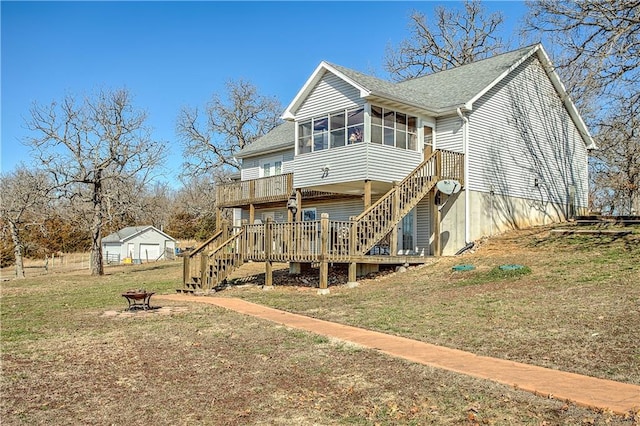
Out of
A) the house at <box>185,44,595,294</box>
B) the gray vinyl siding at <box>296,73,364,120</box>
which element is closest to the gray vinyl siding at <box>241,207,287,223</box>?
the house at <box>185,44,595,294</box>

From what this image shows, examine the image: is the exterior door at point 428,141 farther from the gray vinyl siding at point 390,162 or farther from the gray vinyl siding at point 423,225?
the gray vinyl siding at point 423,225

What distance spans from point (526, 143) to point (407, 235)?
257 inches

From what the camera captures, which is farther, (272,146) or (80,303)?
(272,146)

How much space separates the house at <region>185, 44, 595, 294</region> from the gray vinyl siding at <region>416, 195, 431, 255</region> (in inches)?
1.6

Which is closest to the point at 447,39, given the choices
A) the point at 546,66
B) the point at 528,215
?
the point at 546,66

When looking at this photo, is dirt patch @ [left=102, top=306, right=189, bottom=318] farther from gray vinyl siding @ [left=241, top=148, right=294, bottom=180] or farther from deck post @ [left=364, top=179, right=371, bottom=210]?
gray vinyl siding @ [left=241, top=148, right=294, bottom=180]

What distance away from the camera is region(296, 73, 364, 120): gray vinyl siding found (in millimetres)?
18594

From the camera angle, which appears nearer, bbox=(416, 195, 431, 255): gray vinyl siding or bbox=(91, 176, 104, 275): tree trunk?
bbox=(416, 195, 431, 255): gray vinyl siding

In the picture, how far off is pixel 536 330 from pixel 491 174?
40.8ft

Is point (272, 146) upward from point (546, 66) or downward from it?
downward

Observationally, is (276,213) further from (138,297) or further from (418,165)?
(138,297)

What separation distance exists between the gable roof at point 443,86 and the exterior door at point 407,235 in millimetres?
4154

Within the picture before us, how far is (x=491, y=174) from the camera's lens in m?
20.1

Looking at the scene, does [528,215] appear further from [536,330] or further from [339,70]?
[536,330]
